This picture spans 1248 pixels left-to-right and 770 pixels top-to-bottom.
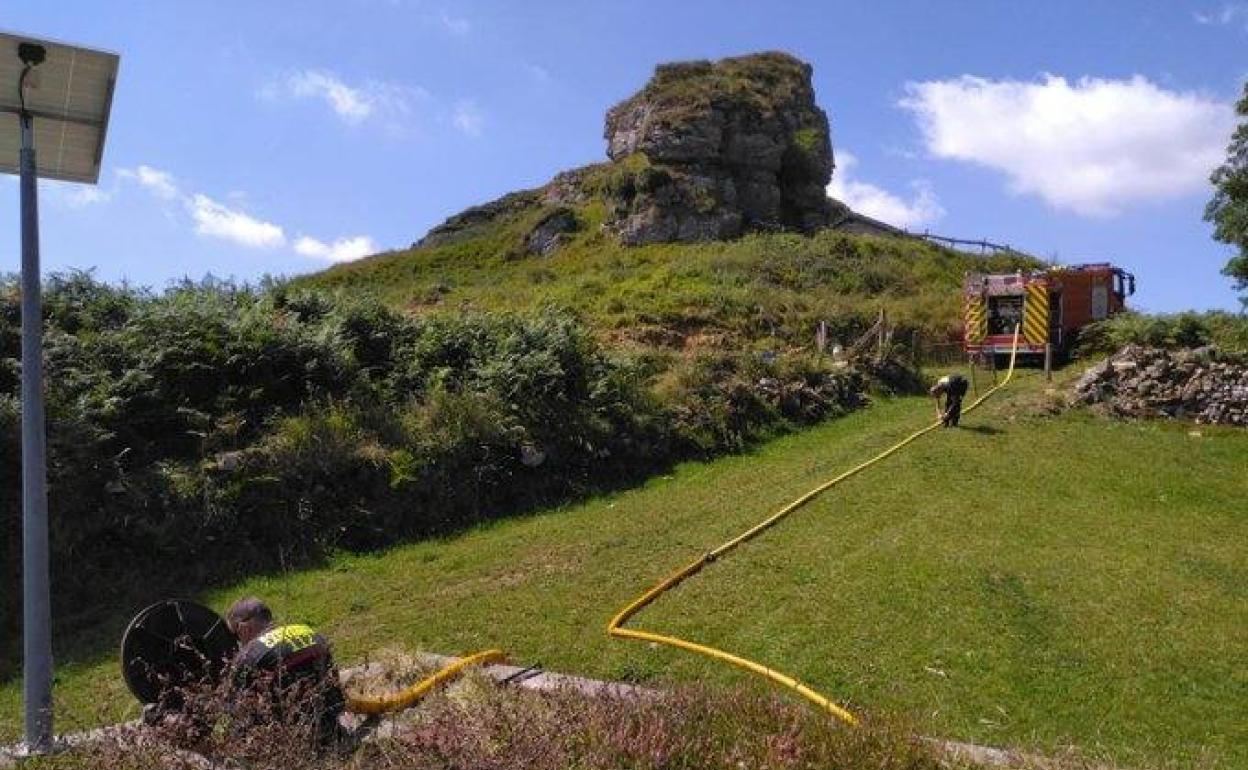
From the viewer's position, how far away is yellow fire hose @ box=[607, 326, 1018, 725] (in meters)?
6.35

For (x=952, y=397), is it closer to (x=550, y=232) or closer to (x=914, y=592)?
(x=914, y=592)

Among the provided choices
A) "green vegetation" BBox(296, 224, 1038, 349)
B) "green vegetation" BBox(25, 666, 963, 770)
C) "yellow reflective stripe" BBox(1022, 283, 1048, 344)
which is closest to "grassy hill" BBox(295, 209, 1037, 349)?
"green vegetation" BBox(296, 224, 1038, 349)

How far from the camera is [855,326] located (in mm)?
27078

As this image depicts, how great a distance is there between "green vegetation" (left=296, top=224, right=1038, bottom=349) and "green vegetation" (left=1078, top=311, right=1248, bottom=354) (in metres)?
5.15

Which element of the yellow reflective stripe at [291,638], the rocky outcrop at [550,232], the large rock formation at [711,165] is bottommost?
the yellow reflective stripe at [291,638]

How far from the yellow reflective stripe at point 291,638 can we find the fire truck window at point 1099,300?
22.0 meters

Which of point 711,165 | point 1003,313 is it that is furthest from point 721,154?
point 1003,313

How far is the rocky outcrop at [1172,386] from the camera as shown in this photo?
56.0 ft

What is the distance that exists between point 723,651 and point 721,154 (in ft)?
138

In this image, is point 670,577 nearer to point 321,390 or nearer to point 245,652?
point 245,652

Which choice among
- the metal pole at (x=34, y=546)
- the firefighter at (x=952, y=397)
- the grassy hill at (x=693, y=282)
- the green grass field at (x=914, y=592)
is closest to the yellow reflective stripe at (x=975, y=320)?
the grassy hill at (x=693, y=282)

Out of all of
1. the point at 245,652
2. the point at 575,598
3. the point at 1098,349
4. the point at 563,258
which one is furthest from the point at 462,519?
the point at 563,258

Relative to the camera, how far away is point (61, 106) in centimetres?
588

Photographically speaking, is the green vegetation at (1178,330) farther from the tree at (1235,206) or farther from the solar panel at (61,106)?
the solar panel at (61,106)
